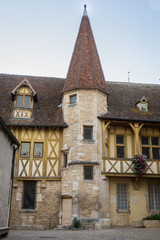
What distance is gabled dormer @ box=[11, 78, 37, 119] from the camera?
52.4 ft

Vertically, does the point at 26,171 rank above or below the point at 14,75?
below

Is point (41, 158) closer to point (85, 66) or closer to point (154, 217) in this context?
point (85, 66)

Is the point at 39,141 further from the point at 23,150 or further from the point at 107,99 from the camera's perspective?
the point at 107,99

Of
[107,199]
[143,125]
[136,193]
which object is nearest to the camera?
[107,199]

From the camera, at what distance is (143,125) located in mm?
16031

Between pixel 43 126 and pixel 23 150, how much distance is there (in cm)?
167

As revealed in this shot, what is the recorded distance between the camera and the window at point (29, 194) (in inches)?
567

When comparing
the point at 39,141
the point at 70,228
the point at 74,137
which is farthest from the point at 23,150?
the point at 70,228

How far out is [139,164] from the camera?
46.8 feet

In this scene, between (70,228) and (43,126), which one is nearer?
(70,228)

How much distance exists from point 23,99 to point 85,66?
4235 mm

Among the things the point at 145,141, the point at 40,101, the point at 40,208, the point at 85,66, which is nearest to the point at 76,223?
the point at 40,208

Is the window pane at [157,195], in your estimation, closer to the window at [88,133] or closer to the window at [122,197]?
the window at [122,197]

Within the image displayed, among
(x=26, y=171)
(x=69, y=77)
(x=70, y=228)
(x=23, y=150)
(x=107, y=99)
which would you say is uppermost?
(x=69, y=77)
